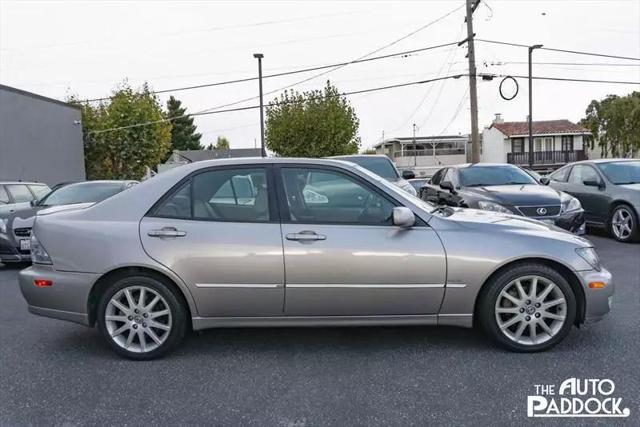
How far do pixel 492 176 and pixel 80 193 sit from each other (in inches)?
285

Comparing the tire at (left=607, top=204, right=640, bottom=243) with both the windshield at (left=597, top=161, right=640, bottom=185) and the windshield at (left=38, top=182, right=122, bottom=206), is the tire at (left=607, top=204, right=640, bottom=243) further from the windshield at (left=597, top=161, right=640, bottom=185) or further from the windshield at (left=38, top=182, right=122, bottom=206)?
the windshield at (left=38, top=182, right=122, bottom=206)

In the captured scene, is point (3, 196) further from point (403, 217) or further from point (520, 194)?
point (520, 194)

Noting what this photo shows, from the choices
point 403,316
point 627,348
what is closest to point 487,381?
point 403,316

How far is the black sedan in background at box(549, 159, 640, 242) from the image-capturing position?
8.32 m

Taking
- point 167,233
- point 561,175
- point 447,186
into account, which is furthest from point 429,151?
point 167,233

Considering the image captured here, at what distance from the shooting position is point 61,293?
11.9 ft

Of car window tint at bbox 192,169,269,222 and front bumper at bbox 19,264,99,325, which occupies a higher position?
car window tint at bbox 192,169,269,222

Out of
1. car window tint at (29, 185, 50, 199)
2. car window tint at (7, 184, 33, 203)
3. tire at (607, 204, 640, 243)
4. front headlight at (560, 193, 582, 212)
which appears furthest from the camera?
car window tint at (29, 185, 50, 199)

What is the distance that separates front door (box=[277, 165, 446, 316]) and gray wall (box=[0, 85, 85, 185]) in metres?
18.4

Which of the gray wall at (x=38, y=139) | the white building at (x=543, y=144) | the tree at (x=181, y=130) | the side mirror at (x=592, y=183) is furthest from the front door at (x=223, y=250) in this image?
the tree at (x=181, y=130)

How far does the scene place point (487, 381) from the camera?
3.21 metres

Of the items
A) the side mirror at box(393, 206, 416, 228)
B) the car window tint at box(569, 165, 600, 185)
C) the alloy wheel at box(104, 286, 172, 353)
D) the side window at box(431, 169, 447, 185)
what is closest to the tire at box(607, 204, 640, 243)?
the car window tint at box(569, 165, 600, 185)

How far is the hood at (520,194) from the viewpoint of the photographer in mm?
7242

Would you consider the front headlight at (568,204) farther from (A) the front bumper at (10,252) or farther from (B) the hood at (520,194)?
(A) the front bumper at (10,252)
